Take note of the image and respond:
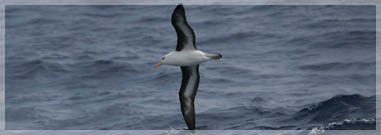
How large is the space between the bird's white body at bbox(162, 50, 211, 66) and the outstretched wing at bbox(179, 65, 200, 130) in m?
1.32

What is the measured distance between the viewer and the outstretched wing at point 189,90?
58.4 feet

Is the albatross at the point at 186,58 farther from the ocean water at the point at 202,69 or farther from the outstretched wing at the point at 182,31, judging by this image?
the ocean water at the point at 202,69

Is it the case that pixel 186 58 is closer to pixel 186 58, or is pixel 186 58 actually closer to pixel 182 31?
pixel 186 58

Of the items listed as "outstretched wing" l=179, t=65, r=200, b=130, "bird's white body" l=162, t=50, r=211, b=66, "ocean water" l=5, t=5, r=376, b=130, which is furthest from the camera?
"ocean water" l=5, t=5, r=376, b=130

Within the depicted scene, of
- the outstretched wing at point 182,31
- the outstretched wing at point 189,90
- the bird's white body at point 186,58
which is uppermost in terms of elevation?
the outstretched wing at point 182,31

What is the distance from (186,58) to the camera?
16359mm

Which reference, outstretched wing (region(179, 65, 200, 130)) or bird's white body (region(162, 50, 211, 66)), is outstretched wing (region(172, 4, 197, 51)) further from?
outstretched wing (region(179, 65, 200, 130))

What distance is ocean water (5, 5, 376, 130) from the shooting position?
22703mm

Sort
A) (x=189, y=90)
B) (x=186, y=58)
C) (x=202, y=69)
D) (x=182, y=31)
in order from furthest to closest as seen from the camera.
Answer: (x=202, y=69), (x=189, y=90), (x=186, y=58), (x=182, y=31)

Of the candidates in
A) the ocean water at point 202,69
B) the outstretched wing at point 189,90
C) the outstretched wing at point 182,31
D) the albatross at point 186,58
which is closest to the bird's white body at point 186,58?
the albatross at point 186,58

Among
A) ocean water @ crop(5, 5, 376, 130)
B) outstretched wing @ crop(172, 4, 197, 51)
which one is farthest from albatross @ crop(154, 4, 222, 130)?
ocean water @ crop(5, 5, 376, 130)

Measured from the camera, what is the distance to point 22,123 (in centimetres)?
2384

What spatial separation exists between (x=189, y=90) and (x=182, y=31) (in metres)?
2.37

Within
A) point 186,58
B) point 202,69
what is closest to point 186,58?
point 186,58
